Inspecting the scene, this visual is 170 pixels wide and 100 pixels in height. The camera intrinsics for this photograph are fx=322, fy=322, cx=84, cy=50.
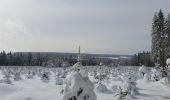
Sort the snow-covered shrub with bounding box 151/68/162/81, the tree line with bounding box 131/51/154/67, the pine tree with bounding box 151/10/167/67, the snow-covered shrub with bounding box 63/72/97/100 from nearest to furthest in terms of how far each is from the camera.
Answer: the snow-covered shrub with bounding box 63/72/97/100
the snow-covered shrub with bounding box 151/68/162/81
the pine tree with bounding box 151/10/167/67
the tree line with bounding box 131/51/154/67

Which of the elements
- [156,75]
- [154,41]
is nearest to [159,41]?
[154,41]

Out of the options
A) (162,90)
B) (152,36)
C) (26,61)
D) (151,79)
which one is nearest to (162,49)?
(152,36)

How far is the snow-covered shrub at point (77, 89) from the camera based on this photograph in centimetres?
1112

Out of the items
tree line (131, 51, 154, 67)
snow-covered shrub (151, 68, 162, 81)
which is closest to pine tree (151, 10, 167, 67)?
snow-covered shrub (151, 68, 162, 81)

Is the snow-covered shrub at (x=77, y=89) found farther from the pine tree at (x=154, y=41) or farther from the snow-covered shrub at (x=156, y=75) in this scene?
the pine tree at (x=154, y=41)

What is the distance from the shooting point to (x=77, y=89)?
11141 mm

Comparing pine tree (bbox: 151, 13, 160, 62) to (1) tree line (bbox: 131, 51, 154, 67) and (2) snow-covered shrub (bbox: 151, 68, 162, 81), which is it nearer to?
(2) snow-covered shrub (bbox: 151, 68, 162, 81)

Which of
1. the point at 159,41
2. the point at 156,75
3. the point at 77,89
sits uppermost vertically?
the point at 159,41

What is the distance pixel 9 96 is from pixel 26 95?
3.28ft

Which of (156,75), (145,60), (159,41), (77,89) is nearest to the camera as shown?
(77,89)

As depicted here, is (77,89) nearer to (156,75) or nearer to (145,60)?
(156,75)

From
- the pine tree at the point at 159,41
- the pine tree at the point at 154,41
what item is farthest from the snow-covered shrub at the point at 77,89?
the pine tree at the point at 154,41

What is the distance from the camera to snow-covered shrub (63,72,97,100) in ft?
36.5

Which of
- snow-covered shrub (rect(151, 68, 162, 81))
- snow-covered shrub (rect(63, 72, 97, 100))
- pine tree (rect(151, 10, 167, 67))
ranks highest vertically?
pine tree (rect(151, 10, 167, 67))
